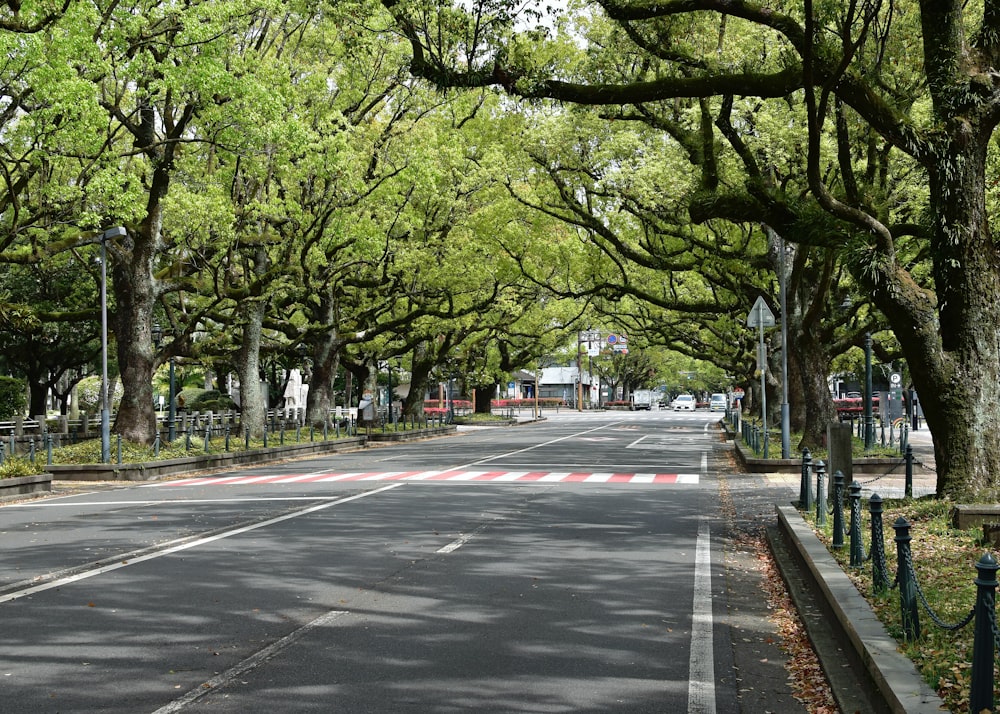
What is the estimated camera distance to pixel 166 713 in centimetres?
610

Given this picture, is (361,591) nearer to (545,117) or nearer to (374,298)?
(545,117)

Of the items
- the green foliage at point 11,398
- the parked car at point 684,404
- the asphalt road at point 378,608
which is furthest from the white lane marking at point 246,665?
the parked car at point 684,404

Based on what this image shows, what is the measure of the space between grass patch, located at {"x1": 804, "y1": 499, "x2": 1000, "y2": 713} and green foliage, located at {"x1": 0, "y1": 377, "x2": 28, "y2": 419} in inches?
1493

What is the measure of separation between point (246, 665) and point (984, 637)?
4673mm

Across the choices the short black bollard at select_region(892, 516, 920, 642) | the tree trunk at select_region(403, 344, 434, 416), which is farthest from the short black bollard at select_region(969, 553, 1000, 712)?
the tree trunk at select_region(403, 344, 434, 416)

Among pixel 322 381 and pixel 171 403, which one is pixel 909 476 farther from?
pixel 322 381

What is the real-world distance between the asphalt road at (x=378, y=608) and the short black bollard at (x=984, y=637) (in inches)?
65.4

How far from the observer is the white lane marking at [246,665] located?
631 centimetres

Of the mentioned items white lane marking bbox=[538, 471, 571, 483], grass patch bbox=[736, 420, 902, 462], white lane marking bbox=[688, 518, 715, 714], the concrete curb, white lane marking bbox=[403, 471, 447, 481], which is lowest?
white lane marking bbox=[688, 518, 715, 714]

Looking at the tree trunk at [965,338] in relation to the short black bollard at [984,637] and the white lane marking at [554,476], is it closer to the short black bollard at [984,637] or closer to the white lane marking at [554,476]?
the short black bollard at [984,637]

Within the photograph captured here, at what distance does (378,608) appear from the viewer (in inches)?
362

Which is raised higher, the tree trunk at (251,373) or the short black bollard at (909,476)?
the tree trunk at (251,373)

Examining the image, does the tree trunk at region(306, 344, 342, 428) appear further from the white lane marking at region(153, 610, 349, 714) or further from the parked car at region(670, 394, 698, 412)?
the parked car at region(670, 394, 698, 412)

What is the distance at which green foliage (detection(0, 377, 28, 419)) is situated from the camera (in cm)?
4347
